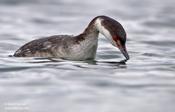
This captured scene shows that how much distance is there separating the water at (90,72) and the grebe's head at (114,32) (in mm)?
437

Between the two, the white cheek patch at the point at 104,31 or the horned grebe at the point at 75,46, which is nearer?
the white cheek patch at the point at 104,31

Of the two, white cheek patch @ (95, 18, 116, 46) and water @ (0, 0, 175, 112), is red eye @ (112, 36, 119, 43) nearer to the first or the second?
white cheek patch @ (95, 18, 116, 46)

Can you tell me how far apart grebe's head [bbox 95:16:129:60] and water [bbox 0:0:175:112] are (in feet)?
1.43

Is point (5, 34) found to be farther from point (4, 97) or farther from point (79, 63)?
point (4, 97)

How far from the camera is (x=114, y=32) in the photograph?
14.8 meters

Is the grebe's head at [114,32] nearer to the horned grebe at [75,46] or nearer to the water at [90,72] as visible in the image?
the horned grebe at [75,46]

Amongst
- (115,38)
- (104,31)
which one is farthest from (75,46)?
(115,38)

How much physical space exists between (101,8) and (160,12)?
73.8 inches

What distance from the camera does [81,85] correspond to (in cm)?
1325

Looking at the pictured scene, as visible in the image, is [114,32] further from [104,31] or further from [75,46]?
[75,46]

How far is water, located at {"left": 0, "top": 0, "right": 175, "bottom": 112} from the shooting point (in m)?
12.0

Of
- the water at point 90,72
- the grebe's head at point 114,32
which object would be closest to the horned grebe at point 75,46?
the grebe's head at point 114,32

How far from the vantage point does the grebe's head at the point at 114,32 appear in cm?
1475

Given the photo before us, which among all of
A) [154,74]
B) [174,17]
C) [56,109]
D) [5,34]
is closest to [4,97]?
[56,109]
